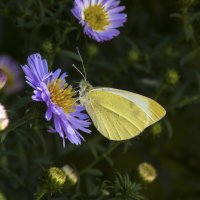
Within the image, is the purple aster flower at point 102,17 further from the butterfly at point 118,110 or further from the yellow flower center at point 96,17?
the butterfly at point 118,110

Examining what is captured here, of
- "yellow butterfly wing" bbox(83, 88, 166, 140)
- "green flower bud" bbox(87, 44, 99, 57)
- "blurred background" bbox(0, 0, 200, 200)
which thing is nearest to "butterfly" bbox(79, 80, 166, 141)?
"yellow butterfly wing" bbox(83, 88, 166, 140)

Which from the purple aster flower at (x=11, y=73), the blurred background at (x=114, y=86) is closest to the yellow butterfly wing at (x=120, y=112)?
the blurred background at (x=114, y=86)

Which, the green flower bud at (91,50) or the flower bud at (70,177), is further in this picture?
the green flower bud at (91,50)

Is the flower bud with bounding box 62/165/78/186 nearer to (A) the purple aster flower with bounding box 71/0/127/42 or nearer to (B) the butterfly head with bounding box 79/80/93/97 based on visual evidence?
(B) the butterfly head with bounding box 79/80/93/97

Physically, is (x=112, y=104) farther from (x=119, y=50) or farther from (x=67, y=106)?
(x=119, y=50)

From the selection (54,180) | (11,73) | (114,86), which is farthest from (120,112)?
(11,73)

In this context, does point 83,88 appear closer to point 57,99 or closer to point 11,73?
point 57,99
